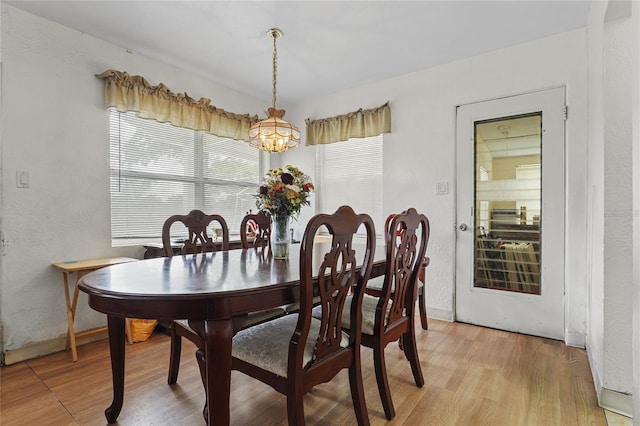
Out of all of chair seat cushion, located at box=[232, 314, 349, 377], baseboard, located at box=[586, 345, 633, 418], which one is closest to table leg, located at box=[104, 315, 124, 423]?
chair seat cushion, located at box=[232, 314, 349, 377]

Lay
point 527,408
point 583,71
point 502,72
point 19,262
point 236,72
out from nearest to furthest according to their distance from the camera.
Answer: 1. point 527,408
2. point 19,262
3. point 583,71
4. point 502,72
5. point 236,72

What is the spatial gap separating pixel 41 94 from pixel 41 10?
0.58m

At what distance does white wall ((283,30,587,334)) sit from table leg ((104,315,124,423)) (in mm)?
2690

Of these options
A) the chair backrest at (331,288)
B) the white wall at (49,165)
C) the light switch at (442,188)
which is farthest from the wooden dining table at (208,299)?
the light switch at (442,188)

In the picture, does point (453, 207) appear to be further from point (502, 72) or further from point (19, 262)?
point (19, 262)

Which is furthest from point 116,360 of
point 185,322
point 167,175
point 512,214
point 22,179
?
point 512,214

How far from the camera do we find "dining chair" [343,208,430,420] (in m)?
1.65

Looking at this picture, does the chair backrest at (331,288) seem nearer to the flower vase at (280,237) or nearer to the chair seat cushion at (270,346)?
the chair seat cushion at (270,346)

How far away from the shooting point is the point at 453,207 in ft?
10.5

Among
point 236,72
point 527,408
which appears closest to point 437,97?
point 236,72

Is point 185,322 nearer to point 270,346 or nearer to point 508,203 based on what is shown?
point 270,346

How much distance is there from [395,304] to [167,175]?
2.64m

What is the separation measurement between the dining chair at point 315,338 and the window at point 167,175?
2164 mm

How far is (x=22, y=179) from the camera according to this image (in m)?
2.37
